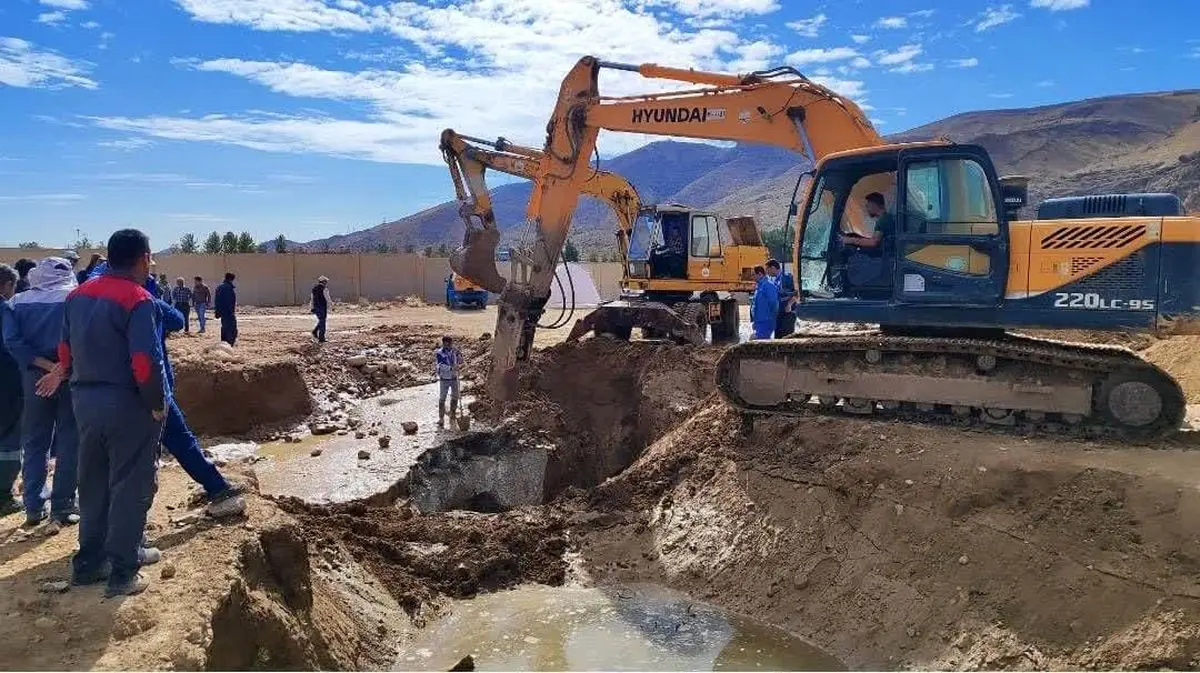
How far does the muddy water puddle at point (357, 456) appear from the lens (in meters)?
9.13

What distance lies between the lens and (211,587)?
14.6ft

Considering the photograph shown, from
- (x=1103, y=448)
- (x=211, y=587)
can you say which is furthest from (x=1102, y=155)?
(x=211, y=587)

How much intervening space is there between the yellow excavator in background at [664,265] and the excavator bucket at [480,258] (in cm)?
140

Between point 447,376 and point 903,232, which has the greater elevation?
point 903,232

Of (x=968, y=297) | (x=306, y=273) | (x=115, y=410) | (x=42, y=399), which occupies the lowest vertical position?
(x=42, y=399)

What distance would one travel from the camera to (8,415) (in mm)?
6078

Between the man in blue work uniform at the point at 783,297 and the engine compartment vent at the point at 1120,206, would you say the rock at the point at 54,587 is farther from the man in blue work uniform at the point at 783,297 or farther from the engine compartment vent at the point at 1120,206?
the man in blue work uniform at the point at 783,297

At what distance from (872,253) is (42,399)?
22.0 feet

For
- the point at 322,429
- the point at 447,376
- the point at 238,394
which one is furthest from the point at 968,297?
the point at 238,394

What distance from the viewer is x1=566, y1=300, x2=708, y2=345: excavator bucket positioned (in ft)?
44.4

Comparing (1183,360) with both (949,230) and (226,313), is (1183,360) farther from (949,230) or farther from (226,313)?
(226,313)

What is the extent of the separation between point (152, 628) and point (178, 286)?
18201 mm

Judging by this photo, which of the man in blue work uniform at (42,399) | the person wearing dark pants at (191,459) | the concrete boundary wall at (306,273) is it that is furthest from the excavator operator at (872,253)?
the concrete boundary wall at (306,273)

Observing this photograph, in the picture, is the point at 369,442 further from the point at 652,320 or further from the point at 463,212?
the point at 652,320
